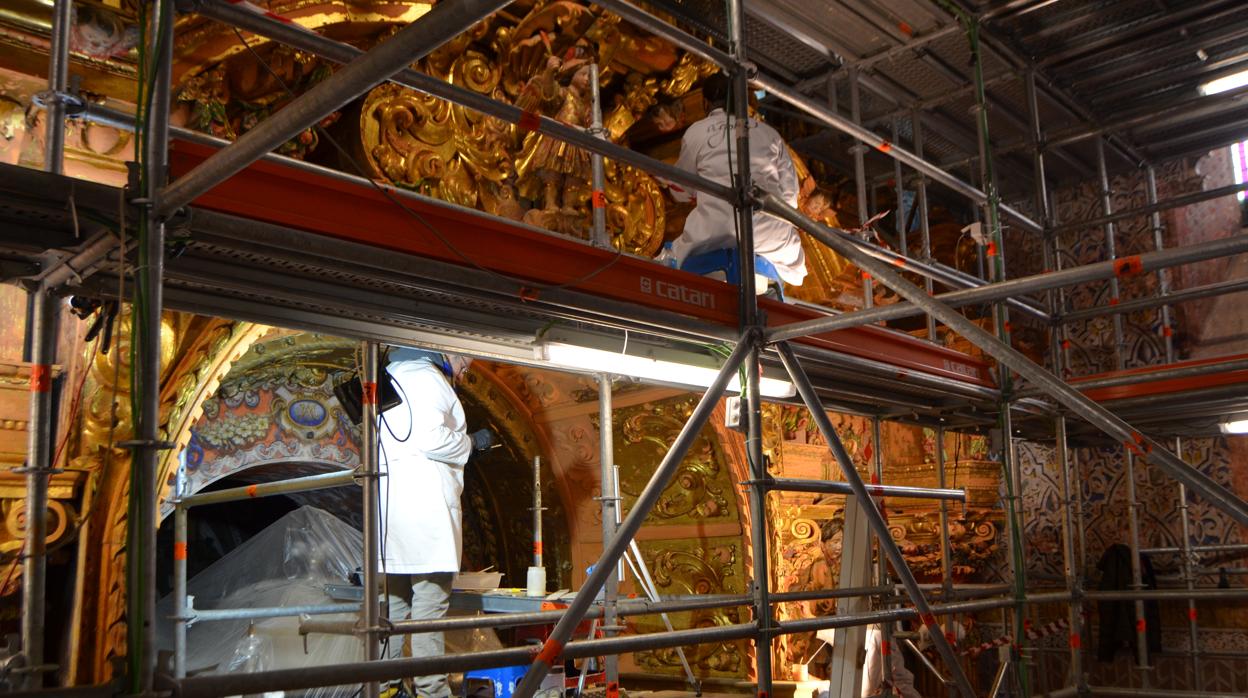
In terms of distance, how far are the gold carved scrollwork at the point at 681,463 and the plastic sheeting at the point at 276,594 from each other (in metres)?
2.22

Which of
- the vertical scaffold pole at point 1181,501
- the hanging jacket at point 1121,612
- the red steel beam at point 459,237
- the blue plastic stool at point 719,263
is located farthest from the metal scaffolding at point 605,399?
the hanging jacket at point 1121,612

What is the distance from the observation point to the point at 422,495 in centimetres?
533

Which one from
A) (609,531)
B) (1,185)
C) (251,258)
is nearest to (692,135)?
(609,531)

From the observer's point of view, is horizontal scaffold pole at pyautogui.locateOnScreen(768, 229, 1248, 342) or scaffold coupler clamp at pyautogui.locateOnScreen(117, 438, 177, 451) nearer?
scaffold coupler clamp at pyautogui.locateOnScreen(117, 438, 177, 451)

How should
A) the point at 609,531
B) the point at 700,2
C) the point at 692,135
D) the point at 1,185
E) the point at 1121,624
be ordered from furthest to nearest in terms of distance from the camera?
the point at 1121,624
the point at 700,2
the point at 609,531
the point at 692,135
the point at 1,185

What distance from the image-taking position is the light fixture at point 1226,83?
768 cm

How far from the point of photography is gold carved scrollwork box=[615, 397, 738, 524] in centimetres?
798

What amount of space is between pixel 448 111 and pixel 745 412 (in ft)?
9.76

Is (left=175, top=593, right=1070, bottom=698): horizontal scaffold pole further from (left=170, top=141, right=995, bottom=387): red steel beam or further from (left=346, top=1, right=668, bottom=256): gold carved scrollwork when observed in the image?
(left=346, top=1, right=668, bottom=256): gold carved scrollwork

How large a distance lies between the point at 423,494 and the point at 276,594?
8.53 feet

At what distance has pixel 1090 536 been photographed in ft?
32.6

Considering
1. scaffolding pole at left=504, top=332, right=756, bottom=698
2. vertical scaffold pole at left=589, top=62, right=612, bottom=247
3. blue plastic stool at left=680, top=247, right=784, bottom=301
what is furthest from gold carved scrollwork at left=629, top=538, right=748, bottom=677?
scaffolding pole at left=504, top=332, right=756, bottom=698

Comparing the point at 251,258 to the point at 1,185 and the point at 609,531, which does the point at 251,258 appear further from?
the point at 609,531

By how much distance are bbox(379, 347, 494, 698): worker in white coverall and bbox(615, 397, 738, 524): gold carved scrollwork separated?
9.01 feet
